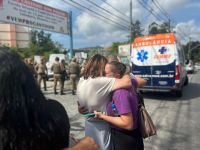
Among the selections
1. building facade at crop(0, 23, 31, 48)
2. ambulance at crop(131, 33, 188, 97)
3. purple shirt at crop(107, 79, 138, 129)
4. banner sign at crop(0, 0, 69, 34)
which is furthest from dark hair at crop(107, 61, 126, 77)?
building facade at crop(0, 23, 31, 48)

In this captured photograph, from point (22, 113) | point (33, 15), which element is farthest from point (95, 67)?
point (33, 15)

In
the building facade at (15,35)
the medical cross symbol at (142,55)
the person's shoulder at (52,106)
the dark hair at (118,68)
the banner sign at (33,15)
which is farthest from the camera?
the building facade at (15,35)

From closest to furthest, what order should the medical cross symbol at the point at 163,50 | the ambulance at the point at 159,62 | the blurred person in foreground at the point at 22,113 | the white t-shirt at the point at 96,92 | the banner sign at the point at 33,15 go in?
the blurred person in foreground at the point at 22,113
the white t-shirt at the point at 96,92
the ambulance at the point at 159,62
the medical cross symbol at the point at 163,50
the banner sign at the point at 33,15

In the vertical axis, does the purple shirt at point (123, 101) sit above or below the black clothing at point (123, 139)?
above

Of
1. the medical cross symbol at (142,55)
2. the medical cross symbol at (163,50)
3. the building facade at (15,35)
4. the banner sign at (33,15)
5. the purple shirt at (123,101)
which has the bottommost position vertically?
the purple shirt at (123,101)

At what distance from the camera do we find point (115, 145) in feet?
9.27

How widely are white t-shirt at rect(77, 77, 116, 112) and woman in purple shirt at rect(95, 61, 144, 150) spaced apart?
0.21ft

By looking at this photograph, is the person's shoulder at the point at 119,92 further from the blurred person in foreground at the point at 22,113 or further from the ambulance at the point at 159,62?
the ambulance at the point at 159,62

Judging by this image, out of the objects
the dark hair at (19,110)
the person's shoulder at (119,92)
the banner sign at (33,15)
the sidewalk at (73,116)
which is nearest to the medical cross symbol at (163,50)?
the sidewalk at (73,116)

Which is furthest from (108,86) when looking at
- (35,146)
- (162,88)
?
(162,88)

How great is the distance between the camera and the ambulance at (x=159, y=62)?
1166 centimetres

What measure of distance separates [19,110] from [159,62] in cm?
1105

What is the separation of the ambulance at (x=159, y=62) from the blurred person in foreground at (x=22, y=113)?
34.9ft

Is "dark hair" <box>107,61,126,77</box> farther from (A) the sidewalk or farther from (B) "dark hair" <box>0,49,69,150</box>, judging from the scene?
(A) the sidewalk
